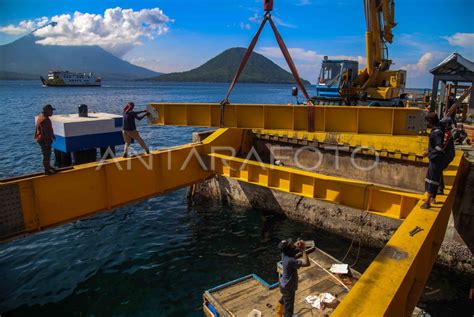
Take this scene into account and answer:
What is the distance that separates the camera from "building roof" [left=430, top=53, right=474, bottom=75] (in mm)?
18172

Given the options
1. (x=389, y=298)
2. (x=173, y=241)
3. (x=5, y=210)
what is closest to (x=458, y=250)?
(x=389, y=298)

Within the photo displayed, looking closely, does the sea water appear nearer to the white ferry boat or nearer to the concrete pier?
the concrete pier

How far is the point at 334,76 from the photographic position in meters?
21.4

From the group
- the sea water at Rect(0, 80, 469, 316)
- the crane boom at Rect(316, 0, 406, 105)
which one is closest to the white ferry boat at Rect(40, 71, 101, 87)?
the crane boom at Rect(316, 0, 406, 105)

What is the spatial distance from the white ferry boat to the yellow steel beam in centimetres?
14590

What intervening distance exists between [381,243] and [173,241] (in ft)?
25.3

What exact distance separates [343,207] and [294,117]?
178 inches

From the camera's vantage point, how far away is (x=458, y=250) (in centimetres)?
1026

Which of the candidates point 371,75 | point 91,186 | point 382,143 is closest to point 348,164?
point 382,143

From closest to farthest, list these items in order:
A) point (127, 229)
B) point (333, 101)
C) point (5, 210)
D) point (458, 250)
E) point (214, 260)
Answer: point (5, 210) → point (458, 250) → point (214, 260) → point (127, 229) → point (333, 101)

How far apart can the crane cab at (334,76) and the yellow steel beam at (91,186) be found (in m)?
12.0

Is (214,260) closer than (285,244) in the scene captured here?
No

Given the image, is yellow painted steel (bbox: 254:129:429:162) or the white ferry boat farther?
Result: the white ferry boat

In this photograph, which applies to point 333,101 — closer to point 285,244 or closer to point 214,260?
point 214,260
